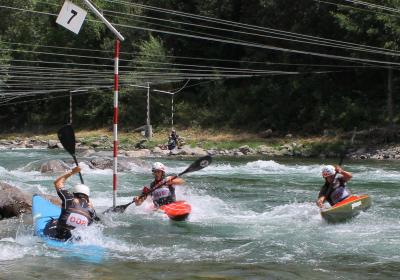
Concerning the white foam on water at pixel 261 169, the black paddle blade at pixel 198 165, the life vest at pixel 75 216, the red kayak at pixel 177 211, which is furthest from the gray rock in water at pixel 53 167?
the life vest at pixel 75 216

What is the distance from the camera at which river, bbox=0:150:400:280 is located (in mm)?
6637

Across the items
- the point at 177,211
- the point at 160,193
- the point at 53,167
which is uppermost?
the point at 160,193

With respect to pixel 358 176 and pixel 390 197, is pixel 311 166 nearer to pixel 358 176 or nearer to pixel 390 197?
pixel 358 176

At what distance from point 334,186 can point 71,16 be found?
5221 millimetres

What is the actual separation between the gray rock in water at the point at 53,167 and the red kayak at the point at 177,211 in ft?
28.8

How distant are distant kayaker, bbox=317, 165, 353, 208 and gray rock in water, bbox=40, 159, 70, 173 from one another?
10220mm

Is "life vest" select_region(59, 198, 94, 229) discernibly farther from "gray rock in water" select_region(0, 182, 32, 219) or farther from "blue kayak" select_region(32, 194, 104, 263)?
"gray rock in water" select_region(0, 182, 32, 219)

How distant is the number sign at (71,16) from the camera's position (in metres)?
9.42

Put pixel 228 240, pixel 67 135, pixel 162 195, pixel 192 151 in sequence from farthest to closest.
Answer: pixel 192 151 < pixel 162 195 < pixel 67 135 < pixel 228 240

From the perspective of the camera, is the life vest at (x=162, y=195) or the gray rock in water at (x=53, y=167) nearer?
the life vest at (x=162, y=195)

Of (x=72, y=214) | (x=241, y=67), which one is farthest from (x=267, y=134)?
(x=72, y=214)

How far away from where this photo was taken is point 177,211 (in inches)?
405

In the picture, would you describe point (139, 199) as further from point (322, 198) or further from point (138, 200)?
point (322, 198)

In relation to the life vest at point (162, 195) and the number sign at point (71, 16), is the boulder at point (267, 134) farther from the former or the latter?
the number sign at point (71, 16)
